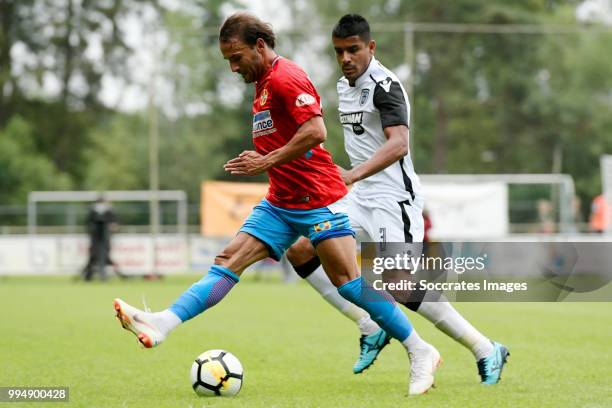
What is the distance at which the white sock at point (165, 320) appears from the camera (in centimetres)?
597

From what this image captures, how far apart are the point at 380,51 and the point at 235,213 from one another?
16.3 ft

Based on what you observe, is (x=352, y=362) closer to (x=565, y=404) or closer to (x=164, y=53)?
(x=565, y=404)

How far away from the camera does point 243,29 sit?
6.22 meters

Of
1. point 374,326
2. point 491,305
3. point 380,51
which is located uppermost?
point 380,51

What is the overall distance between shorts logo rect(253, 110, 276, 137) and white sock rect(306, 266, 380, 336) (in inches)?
48.7

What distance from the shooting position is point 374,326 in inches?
291

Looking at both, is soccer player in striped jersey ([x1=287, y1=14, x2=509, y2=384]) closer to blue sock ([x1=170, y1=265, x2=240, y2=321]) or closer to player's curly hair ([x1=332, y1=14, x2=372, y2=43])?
player's curly hair ([x1=332, y1=14, x2=372, y2=43])

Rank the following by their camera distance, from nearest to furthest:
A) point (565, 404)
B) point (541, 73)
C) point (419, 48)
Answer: point (565, 404)
point (419, 48)
point (541, 73)

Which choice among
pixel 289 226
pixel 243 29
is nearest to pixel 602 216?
pixel 289 226

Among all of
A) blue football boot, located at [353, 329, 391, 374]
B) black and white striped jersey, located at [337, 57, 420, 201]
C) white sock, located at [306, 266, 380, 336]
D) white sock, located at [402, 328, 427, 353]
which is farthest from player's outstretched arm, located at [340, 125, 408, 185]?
blue football boot, located at [353, 329, 391, 374]

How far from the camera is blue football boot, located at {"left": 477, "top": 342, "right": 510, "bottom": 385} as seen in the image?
22.7 ft

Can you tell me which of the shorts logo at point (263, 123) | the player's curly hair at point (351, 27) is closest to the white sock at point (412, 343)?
the shorts logo at point (263, 123)

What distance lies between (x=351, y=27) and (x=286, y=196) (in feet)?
4.19

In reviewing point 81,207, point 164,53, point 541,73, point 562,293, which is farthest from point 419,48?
point 562,293
